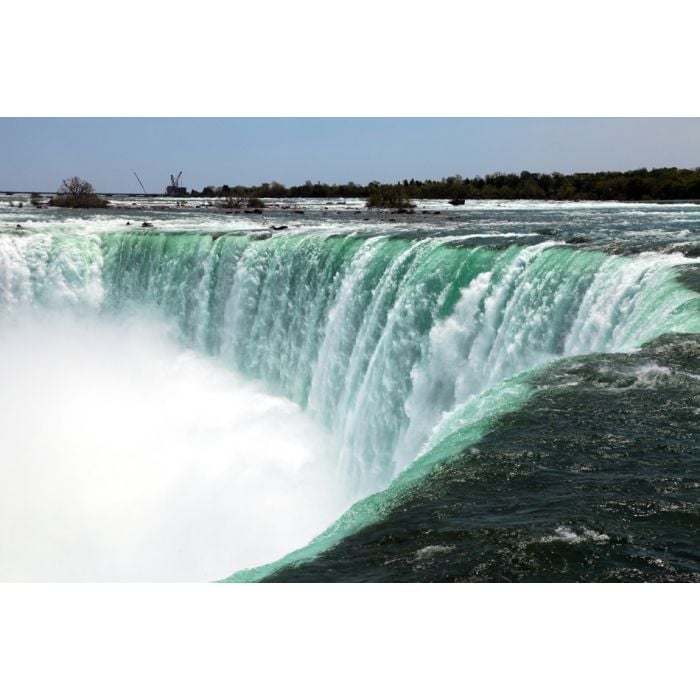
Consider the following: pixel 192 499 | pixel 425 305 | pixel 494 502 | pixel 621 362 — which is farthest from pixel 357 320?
pixel 494 502

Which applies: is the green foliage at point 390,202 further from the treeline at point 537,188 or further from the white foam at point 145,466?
the white foam at point 145,466

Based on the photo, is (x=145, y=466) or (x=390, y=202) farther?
(x=390, y=202)

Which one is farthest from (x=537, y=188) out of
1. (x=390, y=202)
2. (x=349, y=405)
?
(x=349, y=405)

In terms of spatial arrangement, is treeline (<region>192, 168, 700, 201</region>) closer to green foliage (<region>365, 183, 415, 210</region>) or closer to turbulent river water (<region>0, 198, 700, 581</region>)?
green foliage (<region>365, 183, 415, 210</region>)

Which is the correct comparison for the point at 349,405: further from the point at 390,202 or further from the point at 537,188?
the point at 537,188

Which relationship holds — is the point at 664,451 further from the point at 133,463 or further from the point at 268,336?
the point at 268,336

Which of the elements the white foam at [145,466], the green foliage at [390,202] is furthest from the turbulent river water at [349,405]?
the green foliage at [390,202]
